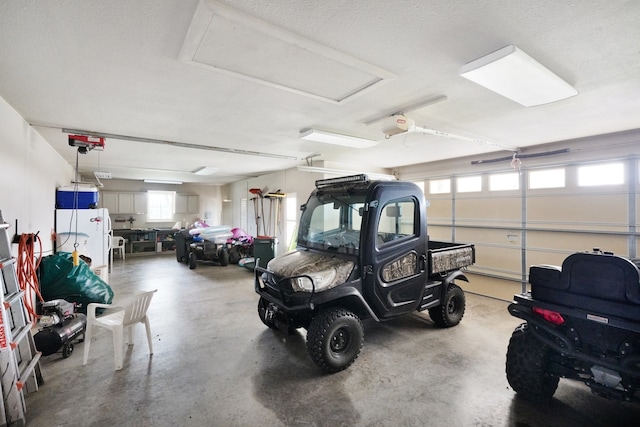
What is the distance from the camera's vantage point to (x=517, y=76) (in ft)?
6.93

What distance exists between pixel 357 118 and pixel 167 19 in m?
2.20

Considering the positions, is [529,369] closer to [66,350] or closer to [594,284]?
[594,284]

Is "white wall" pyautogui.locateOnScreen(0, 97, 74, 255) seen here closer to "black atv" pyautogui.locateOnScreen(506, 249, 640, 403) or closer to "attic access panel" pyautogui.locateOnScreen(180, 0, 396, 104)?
"attic access panel" pyautogui.locateOnScreen(180, 0, 396, 104)

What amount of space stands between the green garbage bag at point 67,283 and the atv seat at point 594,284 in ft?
16.4

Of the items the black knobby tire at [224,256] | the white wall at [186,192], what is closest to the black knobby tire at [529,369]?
the black knobby tire at [224,256]

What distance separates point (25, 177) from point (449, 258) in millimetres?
5334

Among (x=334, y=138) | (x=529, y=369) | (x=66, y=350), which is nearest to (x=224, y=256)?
(x=66, y=350)

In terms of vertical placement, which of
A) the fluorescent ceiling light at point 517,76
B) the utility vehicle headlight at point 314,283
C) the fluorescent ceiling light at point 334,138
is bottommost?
the utility vehicle headlight at point 314,283

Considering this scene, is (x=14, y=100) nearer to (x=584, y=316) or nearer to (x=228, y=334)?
(x=228, y=334)

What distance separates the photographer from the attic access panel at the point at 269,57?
1.61 m

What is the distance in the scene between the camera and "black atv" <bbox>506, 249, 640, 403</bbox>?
5.67 feet

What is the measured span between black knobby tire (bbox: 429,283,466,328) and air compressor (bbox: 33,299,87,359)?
4.08 m

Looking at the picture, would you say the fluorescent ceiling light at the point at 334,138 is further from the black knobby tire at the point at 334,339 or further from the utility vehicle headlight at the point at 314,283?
the black knobby tire at the point at 334,339

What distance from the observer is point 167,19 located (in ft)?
5.25
